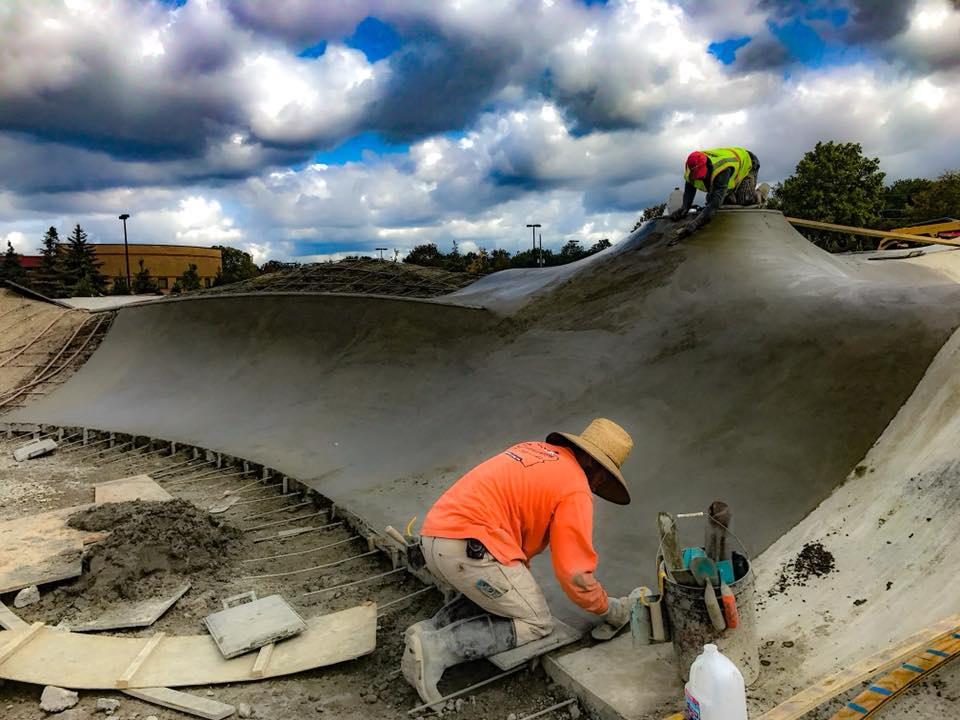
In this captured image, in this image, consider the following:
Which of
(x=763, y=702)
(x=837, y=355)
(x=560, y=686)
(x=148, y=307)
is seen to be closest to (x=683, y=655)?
(x=763, y=702)

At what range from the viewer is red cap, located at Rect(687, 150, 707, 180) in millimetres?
6254

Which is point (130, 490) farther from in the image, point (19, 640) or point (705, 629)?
point (705, 629)

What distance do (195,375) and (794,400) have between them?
27.1ft

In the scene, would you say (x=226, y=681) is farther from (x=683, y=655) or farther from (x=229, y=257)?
(x=229, y=257)

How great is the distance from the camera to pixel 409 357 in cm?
748

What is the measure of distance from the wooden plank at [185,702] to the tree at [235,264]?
43.0 metres

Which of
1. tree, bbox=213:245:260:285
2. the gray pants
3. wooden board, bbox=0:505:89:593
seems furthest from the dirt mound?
tree, bbox=213:245:260:285

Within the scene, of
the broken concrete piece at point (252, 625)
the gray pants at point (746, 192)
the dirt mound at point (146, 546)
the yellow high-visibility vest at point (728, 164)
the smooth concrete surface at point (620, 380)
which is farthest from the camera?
the gray pants at point (746, 192)

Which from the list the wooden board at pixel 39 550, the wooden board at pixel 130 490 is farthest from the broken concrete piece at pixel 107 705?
the wooden board at pixel 130 490

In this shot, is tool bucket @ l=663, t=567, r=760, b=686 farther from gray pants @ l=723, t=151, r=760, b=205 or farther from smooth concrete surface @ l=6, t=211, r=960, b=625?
gray pants @ l=723, t=151, r=760, b=205

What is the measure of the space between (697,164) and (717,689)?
5162 mm

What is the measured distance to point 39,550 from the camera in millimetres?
4699

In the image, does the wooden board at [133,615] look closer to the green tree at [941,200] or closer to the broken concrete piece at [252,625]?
the broken concrete piece at [252,625]

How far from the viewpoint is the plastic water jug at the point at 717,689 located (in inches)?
83.7
